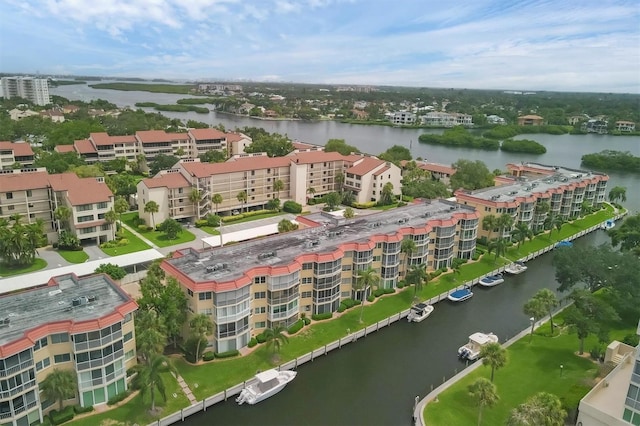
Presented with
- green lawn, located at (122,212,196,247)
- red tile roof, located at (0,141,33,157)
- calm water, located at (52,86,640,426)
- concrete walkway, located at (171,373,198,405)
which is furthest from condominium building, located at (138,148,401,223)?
red tile roof, located at (0,141,33,157)

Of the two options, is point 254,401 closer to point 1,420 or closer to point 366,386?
point 366,386

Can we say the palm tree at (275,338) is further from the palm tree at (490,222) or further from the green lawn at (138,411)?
the palm tree at (490,222)

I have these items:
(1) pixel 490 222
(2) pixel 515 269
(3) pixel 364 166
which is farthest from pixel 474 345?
(3) pixel 364 166

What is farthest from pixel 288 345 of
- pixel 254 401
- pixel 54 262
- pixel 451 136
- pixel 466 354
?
pixel 451 136

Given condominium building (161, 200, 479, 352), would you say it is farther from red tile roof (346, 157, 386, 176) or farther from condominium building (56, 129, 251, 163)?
condominium building (56, 129, 251, 163)

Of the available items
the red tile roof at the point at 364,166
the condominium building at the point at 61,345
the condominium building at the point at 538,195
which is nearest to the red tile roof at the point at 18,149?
the red tile roof at the point at 364,166

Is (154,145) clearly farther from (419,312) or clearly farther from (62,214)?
(419,312)
